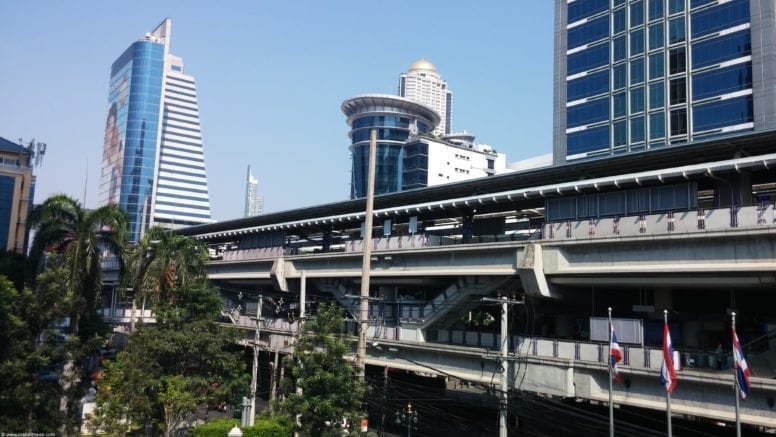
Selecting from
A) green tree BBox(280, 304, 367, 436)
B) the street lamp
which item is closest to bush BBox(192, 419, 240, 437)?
green tree BBox(280, 304, 367, 436)

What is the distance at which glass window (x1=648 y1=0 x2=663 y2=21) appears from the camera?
81000 millimetres

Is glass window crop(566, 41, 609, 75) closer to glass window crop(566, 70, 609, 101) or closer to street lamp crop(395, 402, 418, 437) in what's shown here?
glass window crop(566, 70, 609, 101)

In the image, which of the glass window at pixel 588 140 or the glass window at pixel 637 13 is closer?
the glass window at pixel 637 13

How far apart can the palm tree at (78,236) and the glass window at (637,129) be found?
66.2 meters

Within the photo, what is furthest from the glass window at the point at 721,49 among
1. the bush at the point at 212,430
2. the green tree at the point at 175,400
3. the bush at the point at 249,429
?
the green tree at the point at 175,400

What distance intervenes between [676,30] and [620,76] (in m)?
8.76

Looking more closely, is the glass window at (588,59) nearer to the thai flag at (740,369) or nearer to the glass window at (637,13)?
the glass window at (637,13)

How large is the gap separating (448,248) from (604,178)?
29.9 feet

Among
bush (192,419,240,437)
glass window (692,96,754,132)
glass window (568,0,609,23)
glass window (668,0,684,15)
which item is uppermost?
glass window (568,0,609,23)

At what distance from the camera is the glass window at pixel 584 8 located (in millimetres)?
88375

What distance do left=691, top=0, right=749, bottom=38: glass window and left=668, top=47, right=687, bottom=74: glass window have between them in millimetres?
2426

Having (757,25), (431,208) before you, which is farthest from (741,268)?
(757,25)

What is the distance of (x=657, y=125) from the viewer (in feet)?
262

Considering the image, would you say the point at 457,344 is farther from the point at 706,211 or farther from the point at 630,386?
the point at 706,211
